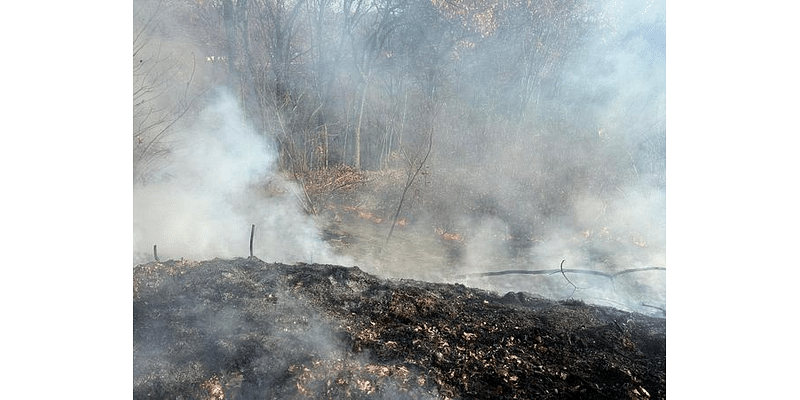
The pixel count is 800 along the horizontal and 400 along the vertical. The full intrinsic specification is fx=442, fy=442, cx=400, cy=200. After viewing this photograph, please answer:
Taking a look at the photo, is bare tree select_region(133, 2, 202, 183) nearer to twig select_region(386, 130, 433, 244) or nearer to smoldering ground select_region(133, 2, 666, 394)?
smoldering ground select_region(133, 2, 666, 394)

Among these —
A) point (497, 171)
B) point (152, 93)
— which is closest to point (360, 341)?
point (152, 93)

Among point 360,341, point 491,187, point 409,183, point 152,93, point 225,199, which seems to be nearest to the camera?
point 360,341

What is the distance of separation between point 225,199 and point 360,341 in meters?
2.26

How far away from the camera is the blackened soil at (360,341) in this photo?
2240mm

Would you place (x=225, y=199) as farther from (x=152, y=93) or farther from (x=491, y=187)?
(x=491, y=187)

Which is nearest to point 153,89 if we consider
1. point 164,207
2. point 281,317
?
point 164,207

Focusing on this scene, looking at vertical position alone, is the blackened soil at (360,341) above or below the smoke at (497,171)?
below

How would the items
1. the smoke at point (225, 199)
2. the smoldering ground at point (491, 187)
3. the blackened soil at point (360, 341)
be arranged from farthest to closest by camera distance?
1. the smoldering ground at point (491, 187)
2. the smoke at point (225, 199)
3. the blackened soil at point (360, 341)

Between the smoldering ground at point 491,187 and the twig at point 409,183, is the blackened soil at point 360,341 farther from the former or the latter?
the twig at point 409,183

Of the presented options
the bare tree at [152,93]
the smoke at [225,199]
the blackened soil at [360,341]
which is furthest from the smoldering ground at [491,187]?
the blackened soil at [360,341]

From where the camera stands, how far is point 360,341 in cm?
248

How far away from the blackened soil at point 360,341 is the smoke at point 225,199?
808 millimetres

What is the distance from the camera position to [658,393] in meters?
2.36

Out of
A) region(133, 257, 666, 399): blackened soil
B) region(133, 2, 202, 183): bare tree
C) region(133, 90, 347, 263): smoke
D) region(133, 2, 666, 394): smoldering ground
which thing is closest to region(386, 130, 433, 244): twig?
region(133, 2, 666, 394): smoldering ground
